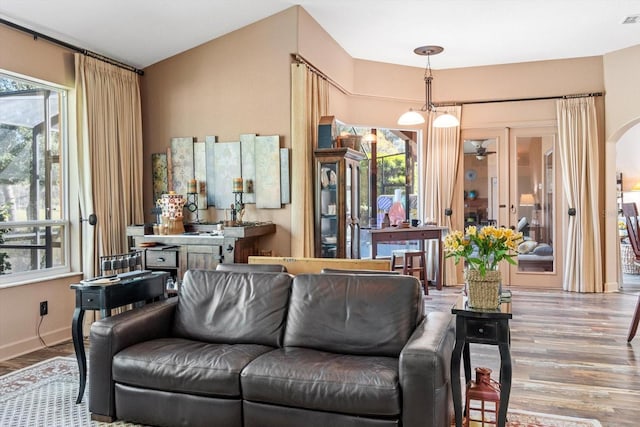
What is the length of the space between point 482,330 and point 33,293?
386cm

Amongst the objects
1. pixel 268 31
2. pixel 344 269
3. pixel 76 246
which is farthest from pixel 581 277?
pixel 76 246

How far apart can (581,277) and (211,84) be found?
5.55 m

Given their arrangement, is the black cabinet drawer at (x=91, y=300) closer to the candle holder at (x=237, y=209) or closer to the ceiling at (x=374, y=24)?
the candle holder at (x=237, y=209)

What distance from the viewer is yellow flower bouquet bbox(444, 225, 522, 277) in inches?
98.6

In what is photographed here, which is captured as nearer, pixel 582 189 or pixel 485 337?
pixel 485 337

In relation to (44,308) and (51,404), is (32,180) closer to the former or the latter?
(44,308)

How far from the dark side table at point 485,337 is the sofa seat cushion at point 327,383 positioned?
0.32 meters

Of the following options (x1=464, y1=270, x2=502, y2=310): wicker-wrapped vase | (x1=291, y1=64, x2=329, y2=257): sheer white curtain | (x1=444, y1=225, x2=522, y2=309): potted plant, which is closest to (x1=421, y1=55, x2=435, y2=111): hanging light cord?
(x1=291, y1=64, x2=329, y2=257): sheer white curtain

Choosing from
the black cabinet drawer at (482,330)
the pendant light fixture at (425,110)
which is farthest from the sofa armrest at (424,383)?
the pendant light fixture at (425,110)

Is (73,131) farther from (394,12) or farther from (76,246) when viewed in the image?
(394,12)

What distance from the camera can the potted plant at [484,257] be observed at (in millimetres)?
2461

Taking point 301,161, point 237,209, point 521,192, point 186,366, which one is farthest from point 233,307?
point 521,192

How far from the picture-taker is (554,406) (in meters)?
2.96

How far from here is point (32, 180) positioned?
4.45m
